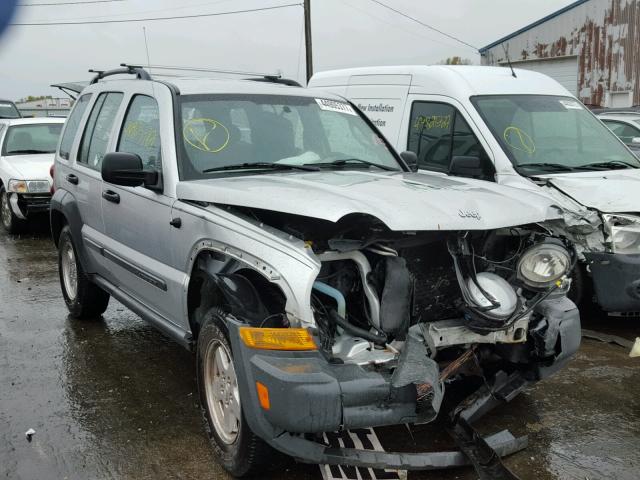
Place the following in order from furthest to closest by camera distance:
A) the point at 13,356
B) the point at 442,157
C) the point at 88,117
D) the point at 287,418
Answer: the point at 442,157
the point at 88,117
the point at 13,356
the point at 287,418

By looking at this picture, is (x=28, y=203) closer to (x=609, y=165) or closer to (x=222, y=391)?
(x=222, y=391)

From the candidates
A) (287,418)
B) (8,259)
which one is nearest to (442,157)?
(287,418)

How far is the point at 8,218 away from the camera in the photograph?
10.7 meters

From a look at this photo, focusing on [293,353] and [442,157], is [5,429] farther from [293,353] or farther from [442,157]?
[442,157]

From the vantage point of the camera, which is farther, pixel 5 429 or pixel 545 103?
pixel 545 103

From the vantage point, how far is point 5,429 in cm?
402

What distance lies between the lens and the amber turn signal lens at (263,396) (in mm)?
2957

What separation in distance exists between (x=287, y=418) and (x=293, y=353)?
0.91 feet

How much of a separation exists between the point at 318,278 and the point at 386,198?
52 cm

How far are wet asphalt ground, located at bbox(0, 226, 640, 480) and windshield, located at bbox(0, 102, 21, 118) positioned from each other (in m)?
18.2

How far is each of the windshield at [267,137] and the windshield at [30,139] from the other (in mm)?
7975

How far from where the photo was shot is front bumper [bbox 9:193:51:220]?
10.3m

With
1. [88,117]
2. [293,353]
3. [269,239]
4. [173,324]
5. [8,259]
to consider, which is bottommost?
[8,259]

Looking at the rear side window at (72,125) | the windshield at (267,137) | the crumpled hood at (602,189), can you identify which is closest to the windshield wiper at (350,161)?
the windshield at (267,137)
